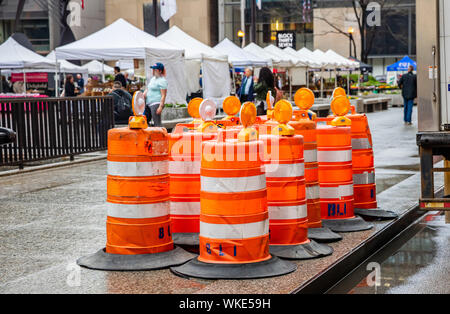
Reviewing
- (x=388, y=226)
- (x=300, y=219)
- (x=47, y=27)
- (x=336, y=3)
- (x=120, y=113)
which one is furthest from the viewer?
(x=336, y=3)

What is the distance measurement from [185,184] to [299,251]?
4.05ft

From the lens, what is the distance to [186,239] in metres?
7.07

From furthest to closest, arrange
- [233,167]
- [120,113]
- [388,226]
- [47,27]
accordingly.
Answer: [47,27], [120,113], [388,226], [233,167]

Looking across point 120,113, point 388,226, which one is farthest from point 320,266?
point 120,113

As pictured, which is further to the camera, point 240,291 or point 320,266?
point 320,266

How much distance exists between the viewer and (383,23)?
6906cm

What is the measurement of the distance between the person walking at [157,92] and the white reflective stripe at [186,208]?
32.4ft

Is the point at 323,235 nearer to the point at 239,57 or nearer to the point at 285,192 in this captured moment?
the point at 285,192

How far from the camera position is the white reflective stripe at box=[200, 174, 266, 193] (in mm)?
5984

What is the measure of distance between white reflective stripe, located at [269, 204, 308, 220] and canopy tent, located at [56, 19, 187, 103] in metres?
15.7

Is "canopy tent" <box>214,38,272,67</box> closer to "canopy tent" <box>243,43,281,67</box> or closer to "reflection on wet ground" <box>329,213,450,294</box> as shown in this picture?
"canopy tent" <box>243,43,281,67</box>

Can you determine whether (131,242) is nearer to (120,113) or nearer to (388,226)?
(388,226)

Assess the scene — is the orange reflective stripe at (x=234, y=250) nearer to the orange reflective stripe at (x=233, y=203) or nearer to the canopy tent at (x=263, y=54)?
the orange reflective stripe at (x=233, y=203)

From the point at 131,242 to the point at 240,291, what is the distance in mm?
1243
